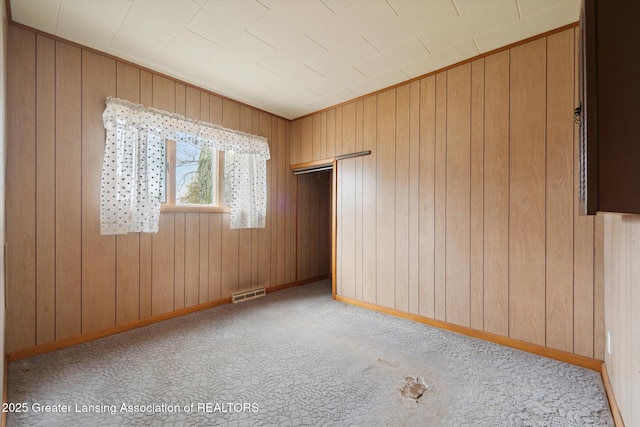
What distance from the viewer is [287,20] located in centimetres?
206

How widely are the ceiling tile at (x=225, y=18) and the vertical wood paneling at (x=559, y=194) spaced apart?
86.8 inches

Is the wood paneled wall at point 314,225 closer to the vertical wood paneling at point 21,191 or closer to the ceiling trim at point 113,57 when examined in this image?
the ceiling trim at point 113,57

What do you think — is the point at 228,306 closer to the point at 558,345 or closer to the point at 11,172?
the point at 11,172

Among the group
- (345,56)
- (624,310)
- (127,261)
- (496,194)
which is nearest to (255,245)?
(127,261)

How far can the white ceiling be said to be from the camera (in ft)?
6.31

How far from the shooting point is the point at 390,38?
2.25 meters

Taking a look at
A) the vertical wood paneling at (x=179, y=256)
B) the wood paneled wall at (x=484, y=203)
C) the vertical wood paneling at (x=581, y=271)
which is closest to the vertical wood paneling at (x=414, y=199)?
the wood paneled wall at (x=484, y=203)

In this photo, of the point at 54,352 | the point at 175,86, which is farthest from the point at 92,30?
→ the point at 54,352

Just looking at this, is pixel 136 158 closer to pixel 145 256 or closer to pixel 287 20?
pixel 145 256

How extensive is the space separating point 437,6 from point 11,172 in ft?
10.8

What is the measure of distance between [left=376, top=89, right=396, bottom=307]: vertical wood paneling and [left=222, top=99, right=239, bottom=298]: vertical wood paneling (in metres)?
1.76

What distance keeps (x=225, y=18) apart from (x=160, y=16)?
0.46 meters

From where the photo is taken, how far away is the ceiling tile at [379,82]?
2822 millimetres

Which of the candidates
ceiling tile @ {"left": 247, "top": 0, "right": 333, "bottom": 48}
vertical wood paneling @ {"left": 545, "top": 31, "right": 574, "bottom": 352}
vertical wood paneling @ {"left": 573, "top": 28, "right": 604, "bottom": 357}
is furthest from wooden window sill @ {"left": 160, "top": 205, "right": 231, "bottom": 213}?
vertical wood paneling @ {"left": 573, "top": 28, "right": 604, "bottom": 357}
